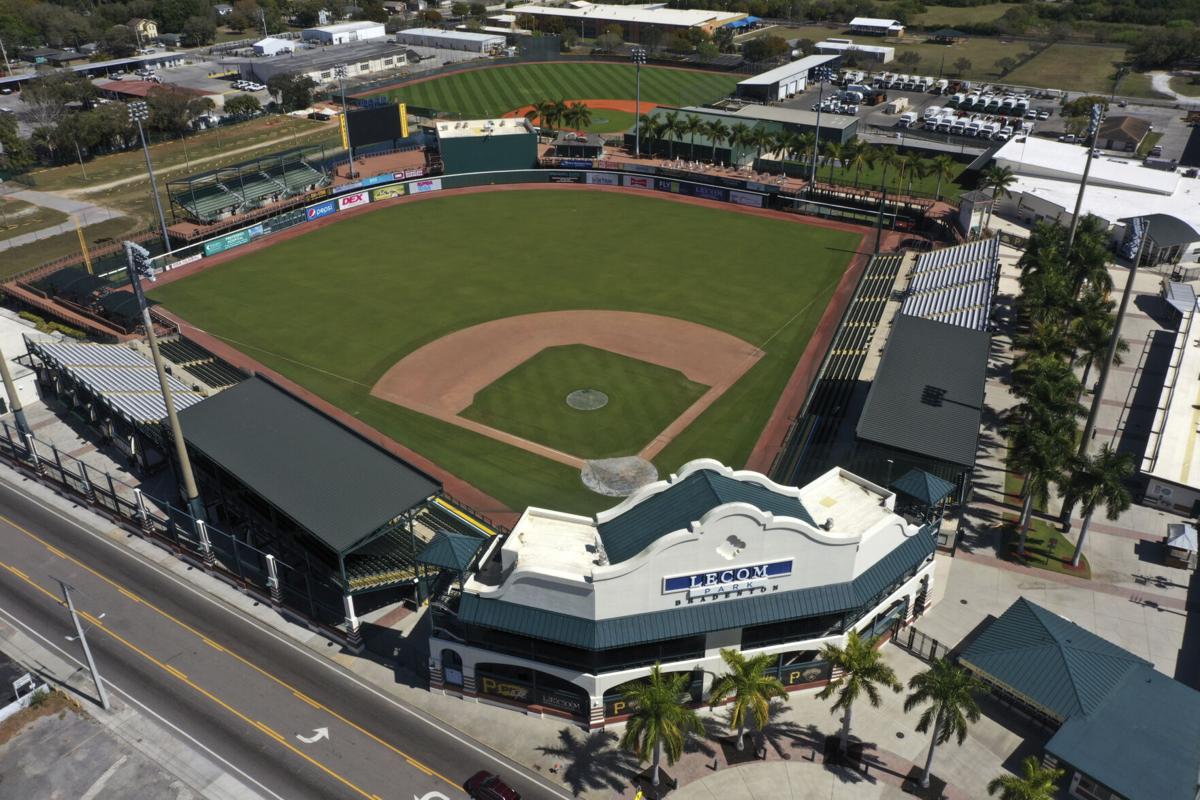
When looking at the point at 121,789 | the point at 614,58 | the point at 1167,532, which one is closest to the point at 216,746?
the point at 121,789

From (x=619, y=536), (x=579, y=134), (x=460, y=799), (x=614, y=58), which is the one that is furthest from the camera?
(x=614, y=58)

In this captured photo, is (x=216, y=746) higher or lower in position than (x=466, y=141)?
lower

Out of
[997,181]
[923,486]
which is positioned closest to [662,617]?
[923,486]

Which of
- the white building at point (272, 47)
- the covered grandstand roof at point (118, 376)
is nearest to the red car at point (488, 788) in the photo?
the covered grandstand roof at point (118, 376)

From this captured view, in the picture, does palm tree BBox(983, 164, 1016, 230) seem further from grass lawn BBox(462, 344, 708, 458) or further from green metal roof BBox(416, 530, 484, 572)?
green metal roof BBox(416, 530, 484, 572)

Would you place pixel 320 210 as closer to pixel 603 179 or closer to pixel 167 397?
pixel 603 179

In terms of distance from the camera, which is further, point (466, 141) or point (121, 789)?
point (466, 141)

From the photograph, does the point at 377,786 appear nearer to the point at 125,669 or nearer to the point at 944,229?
the point at 125,669
